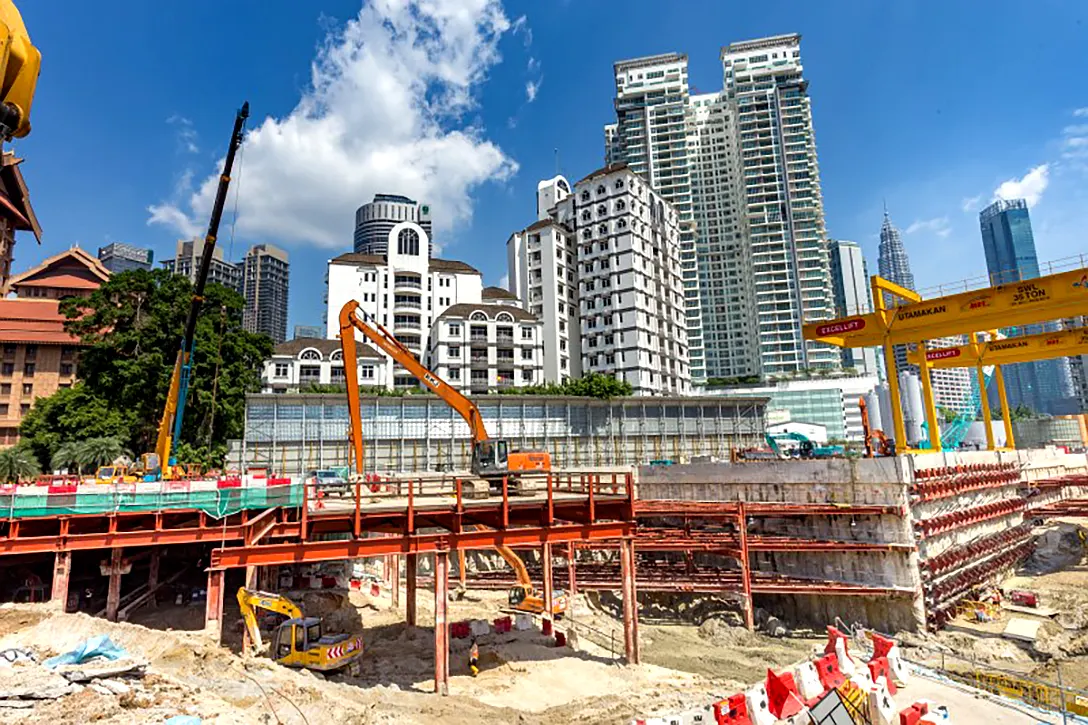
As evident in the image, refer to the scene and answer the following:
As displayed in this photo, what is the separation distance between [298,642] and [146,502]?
7220 millimetres

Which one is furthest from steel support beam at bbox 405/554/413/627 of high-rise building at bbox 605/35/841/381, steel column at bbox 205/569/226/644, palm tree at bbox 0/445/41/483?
high-rise building at bbox 605/35/841/381

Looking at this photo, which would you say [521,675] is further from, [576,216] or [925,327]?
[576,216]

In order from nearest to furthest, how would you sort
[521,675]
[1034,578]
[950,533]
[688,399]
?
[521,675], [950,533], [1034,578], [688,399]

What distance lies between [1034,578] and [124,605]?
44.3 metres

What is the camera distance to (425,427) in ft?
171

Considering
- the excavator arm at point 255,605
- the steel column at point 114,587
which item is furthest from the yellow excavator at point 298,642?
the steel column at point 114,587

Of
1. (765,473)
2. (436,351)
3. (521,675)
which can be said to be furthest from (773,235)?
(521,675)

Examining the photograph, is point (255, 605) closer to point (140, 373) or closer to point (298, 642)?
point (298, 642)

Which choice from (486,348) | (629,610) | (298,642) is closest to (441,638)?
(298,642)

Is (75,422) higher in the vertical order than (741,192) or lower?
lower

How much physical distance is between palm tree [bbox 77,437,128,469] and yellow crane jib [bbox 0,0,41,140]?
1280 inches

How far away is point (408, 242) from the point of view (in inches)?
3201

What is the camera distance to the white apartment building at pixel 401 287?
258 feet

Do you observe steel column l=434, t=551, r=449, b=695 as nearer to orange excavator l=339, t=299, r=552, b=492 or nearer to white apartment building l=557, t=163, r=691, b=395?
orange excavator l=339, t=299, r=552, b=492
